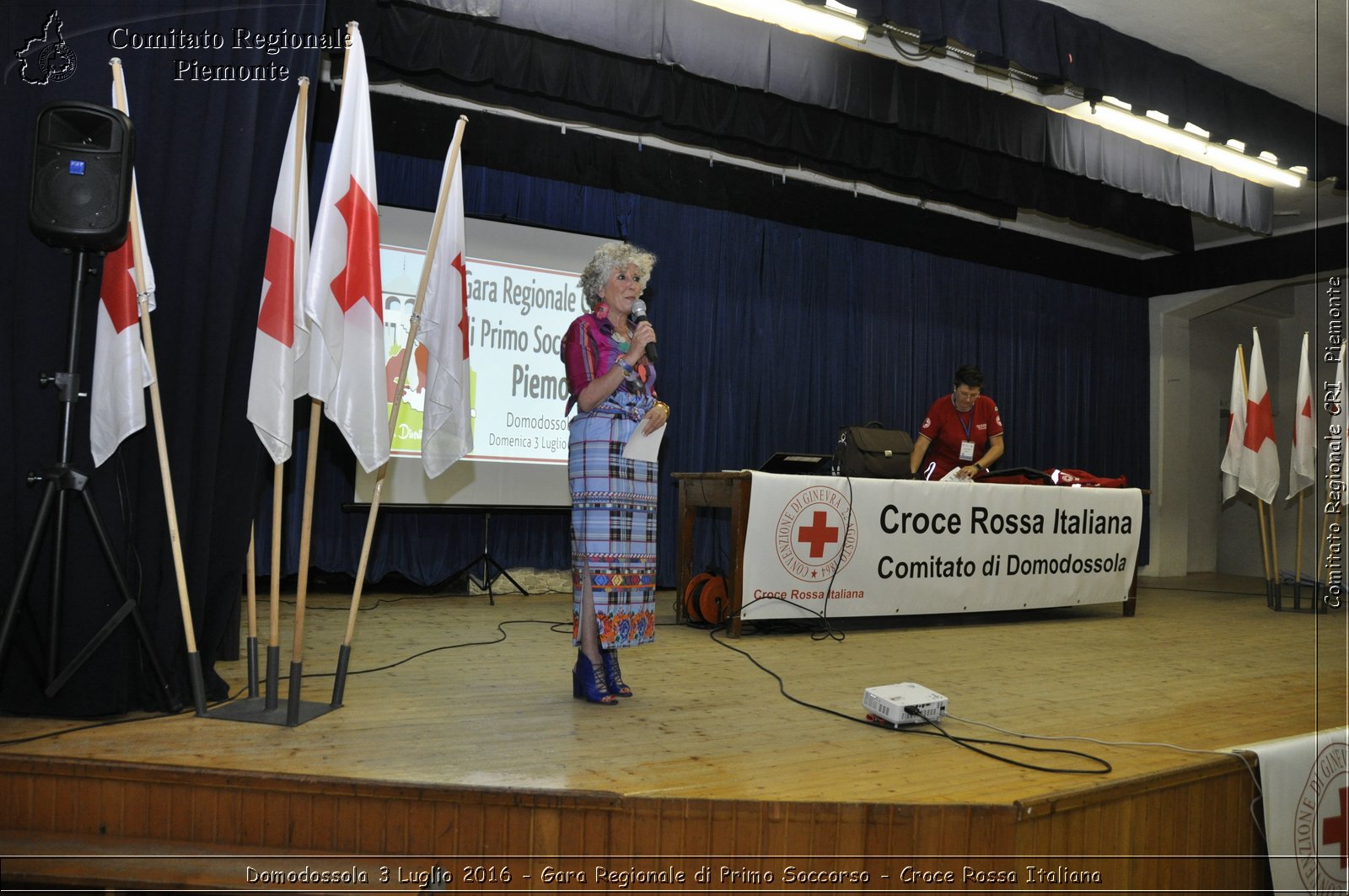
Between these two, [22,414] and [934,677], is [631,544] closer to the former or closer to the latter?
[934,677]

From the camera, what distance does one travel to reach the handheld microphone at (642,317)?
2850 millimetres

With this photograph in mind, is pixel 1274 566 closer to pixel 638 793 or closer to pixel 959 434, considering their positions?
pixel 959 434

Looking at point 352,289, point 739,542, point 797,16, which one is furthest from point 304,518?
point 797,16

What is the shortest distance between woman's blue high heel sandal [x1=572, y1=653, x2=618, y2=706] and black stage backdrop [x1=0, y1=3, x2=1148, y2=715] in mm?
1093

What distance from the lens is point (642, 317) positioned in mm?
2936

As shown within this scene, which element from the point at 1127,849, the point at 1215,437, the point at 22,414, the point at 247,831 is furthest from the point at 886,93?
the point at 1215,437

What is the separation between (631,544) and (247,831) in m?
1.32

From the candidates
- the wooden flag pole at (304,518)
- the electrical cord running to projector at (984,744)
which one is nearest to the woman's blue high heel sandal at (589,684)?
the electrical cord running to projector at (984,744)

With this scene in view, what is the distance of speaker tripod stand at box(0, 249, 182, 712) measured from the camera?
7.76ft

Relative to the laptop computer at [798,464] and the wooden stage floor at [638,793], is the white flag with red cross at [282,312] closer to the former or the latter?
the wooden stage floor at [638,793]

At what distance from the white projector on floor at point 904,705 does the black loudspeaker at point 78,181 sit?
2.51 meters

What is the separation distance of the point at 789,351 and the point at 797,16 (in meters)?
3.46

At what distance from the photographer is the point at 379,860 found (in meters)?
1.98

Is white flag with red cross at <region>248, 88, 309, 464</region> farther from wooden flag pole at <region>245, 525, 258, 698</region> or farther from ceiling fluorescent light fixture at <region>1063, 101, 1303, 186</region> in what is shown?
ceiling fluorescent light fixture at <region>1063, 101, 1303, 186</region>
